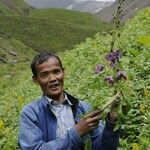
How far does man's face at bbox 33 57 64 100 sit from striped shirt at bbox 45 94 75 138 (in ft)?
0.24

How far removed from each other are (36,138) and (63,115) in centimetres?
41

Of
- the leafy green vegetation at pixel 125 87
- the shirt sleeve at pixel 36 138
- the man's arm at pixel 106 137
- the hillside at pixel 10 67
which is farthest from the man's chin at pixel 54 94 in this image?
the hillside at pixel 10 67

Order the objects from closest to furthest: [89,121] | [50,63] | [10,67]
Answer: [89,121] < [50,63] < [10,67]

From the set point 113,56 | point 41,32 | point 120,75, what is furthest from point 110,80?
point 41,32

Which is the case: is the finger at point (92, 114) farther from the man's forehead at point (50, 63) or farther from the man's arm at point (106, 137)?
the man's forehead at point (50, 63)

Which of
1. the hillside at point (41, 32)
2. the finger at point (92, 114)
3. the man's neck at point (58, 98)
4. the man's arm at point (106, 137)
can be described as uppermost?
the hillside at point (41, 32)

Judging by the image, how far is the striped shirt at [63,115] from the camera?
5797 mm

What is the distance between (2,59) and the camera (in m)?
58.3

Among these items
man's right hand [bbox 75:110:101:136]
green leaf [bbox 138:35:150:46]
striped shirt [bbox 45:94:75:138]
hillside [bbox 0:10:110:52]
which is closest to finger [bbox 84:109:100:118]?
man's right hand [bbox 75:110:101:136]

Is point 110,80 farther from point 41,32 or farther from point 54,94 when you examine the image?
point 41,32

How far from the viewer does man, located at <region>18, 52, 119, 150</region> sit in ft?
17.8

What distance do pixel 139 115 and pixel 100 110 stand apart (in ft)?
10.9

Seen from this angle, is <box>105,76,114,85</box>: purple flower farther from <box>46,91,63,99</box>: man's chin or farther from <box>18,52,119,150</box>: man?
<box>46,91,63,99</box>: man's chin

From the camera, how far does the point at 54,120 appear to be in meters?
5.81
